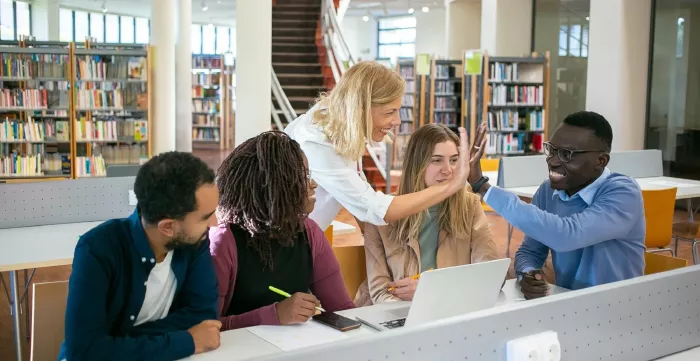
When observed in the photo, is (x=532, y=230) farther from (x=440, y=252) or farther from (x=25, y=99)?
(x=25, y=99)

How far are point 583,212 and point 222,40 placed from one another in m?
21.7

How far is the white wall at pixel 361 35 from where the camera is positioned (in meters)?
22.4

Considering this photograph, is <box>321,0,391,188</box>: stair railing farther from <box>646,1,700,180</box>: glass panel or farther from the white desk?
the white desk

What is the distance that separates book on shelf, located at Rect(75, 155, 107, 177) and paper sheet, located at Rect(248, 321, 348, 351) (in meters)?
7.54

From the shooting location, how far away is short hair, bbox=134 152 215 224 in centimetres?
179

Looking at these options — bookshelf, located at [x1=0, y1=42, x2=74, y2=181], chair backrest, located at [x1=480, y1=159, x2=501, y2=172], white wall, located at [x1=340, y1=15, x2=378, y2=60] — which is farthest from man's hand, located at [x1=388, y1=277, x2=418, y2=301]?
white wall, located at [x1=340, y1=15, x2=378, y2=60]

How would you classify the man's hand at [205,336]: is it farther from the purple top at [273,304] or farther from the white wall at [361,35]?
the white wall at [361,35]

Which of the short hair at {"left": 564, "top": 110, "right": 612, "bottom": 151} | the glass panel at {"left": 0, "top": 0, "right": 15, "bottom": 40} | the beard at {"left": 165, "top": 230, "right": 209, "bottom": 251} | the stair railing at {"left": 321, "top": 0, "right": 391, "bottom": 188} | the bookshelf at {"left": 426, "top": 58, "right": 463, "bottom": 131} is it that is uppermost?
the glass panel at {"left": 0, "top": 0, "right": 15, "bottom": 40}

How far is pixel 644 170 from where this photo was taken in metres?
6.79

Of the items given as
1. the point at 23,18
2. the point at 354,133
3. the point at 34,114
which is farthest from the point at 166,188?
the point at 23,18

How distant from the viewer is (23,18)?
56.7 feet

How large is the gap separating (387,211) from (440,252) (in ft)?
0.92

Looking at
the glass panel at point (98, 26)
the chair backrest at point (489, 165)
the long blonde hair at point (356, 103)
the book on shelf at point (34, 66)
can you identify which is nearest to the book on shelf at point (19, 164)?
the book on shelf at point (34, 66)

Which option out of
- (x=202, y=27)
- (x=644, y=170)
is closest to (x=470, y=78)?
(x=644, y=170)
